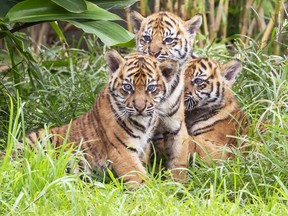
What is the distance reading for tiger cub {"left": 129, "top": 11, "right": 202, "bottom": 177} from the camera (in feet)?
24.4

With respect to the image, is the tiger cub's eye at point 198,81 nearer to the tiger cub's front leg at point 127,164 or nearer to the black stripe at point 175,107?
the black stripe at point 175,107

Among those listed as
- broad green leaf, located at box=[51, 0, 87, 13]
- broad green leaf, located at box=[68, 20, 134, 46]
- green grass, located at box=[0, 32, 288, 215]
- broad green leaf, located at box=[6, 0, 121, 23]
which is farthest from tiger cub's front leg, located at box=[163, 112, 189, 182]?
broad green leaf, located at box=[51, 0, 87, 13]

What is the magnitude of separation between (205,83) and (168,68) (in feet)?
2.04

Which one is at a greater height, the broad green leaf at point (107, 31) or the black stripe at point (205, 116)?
the broad green leaf at point (107, 31)

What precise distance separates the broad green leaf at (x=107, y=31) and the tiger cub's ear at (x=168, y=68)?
1.98 feet

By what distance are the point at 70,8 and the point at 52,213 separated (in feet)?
7.24

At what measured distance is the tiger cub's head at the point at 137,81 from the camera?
7.13 metres

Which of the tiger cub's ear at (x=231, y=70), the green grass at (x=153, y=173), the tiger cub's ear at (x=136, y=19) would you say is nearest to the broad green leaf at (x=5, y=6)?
the green grass at (x=153, y=173)

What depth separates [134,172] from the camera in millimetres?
7133

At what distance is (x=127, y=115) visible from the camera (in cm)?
724

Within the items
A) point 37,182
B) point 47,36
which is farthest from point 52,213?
point 47,36

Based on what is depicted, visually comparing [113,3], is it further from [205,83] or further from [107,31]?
[205,83]

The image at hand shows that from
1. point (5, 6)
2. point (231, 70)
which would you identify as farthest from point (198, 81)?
point (5, 6)

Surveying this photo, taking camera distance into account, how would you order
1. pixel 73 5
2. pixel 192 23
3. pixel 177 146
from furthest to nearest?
pixel 192 23
pixel 73 5
pixel 177 146
